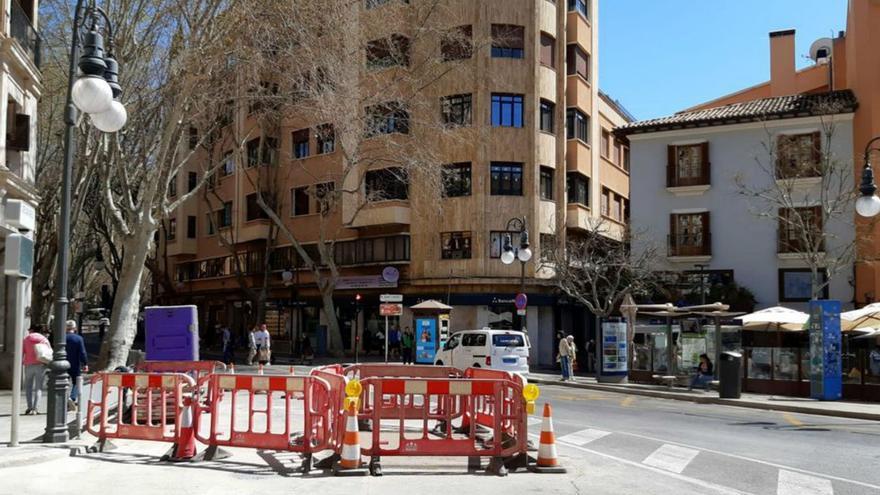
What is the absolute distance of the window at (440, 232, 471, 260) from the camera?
4047cm

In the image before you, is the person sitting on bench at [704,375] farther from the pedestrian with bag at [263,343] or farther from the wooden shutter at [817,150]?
the pedestrian with bag at [263,343]

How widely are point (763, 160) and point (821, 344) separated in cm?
1783

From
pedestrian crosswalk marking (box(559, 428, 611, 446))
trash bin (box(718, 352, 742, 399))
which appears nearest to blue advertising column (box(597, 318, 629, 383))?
trash bin (box(718, 352, 742, 399))

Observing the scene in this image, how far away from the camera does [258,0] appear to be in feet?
70.1

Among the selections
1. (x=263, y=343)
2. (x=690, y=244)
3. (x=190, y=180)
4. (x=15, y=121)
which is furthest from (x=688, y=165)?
(x=190, y=180)

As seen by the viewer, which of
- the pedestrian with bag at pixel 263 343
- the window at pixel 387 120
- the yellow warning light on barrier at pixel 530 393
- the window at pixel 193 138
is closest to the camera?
the yellow warning light on barrier at pixel 530 393

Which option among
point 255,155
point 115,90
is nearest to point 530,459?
point 115,90

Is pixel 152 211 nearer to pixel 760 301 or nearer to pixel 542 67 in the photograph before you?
pixel 542 67

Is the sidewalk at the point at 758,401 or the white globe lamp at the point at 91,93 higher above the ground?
the white globe lamp at the point at 91,93

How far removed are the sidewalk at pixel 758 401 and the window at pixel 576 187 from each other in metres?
15.5

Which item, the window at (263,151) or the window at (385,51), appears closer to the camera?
the window at (385,51)

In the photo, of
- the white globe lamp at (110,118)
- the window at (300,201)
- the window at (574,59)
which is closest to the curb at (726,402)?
the white globe lamp at (110,118)

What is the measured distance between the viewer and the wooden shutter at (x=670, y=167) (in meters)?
40.2

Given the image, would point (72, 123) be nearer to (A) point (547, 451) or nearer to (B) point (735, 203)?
(A) point (547, 451)
